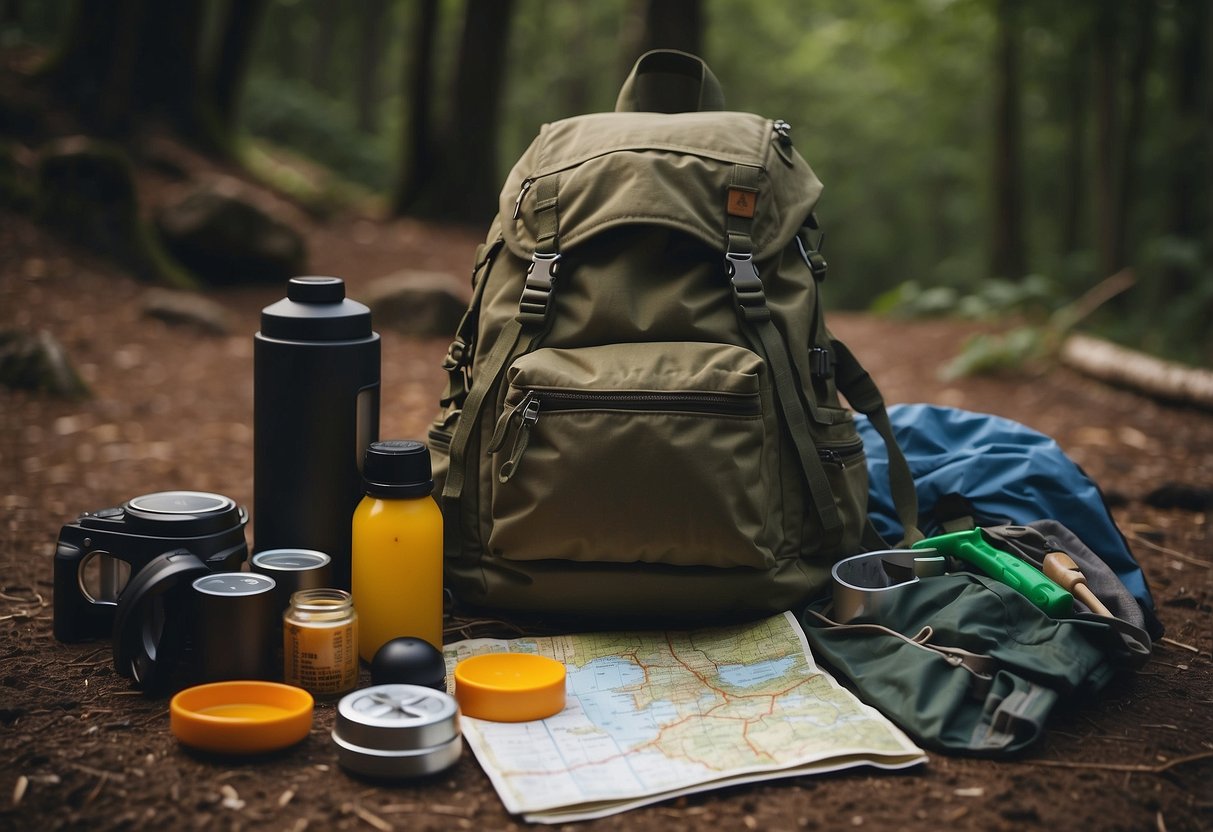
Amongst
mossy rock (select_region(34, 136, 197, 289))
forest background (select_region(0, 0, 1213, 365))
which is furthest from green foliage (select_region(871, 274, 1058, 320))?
mossy rock (select_region(34, 136, 197, 289))

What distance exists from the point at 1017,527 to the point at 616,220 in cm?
131

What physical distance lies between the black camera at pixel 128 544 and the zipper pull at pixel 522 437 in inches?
25.9

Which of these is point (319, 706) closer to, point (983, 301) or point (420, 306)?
point (420, 306)

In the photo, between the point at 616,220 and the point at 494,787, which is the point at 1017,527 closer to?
the point at 616,220

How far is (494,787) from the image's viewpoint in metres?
2.07

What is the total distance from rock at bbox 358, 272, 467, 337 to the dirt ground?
91cm

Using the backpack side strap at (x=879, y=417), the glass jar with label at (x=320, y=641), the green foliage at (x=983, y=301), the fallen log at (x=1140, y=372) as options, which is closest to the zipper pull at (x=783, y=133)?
the backpack side strap at (x=879, y=417)

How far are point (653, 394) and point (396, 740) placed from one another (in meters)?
0.96

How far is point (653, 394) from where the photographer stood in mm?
2561

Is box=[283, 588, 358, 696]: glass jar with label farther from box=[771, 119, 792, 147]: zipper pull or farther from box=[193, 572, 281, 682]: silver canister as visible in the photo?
box=[771, 119, 792, 147]: zipper pull

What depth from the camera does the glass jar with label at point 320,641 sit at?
239 cm

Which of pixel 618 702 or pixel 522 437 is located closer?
pixel 618 702

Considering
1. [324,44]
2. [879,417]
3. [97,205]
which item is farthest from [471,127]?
[324,44]

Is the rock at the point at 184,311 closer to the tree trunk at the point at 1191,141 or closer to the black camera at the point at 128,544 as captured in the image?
the black camera at the point at 128,544
